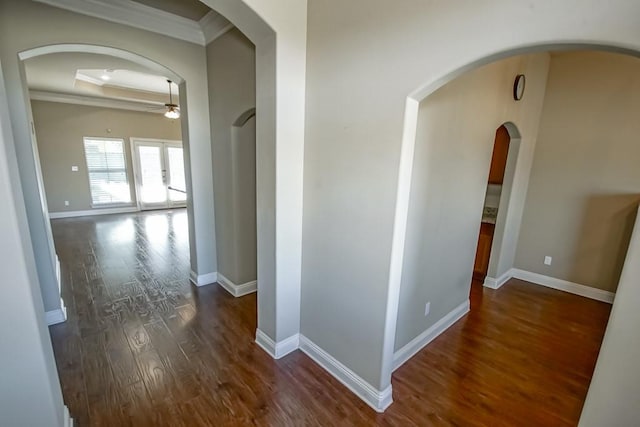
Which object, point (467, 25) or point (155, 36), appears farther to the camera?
point (155, 36)

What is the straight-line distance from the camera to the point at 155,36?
Result: 9.53 feet

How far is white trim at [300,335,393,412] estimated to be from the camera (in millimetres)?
1956

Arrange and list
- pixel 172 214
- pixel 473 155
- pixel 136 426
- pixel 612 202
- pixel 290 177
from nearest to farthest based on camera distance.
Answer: pixel 136 426
pixel 290 177
pixel 473 155
pixel 612 202
pixel 172 214

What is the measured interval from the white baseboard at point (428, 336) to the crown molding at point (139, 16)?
12.4ft

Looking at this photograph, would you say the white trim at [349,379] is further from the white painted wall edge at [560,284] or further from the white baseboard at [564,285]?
the white baseboard at [564,285]

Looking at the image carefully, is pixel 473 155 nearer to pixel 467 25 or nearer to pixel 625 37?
pixel 467 25

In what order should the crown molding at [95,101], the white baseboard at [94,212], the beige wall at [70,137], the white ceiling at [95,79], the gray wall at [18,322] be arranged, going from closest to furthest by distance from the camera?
the gray wall at [18,322] < the white ceiling at [95,79] < the crown molding at [95,101] < the beige wall at [70,137] < the white baseboard at [94,212]

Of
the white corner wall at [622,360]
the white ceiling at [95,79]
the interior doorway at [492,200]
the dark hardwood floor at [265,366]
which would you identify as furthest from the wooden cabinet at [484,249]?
the white ceiling at [95,79]

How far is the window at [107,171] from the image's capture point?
7.17 metres

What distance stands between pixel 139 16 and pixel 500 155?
4.54m

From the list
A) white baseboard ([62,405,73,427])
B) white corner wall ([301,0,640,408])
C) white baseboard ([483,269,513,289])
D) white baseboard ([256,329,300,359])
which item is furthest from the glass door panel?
white baseboard ([483,269,513,289])

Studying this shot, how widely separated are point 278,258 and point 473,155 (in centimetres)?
202

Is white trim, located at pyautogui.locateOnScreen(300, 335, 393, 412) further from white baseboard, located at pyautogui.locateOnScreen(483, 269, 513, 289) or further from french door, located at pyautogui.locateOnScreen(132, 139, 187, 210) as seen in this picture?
french door, located at pyautogui.locateOnScreen(132, 139, 187, 210)

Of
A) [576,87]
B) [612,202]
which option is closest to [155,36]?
[576,87]
